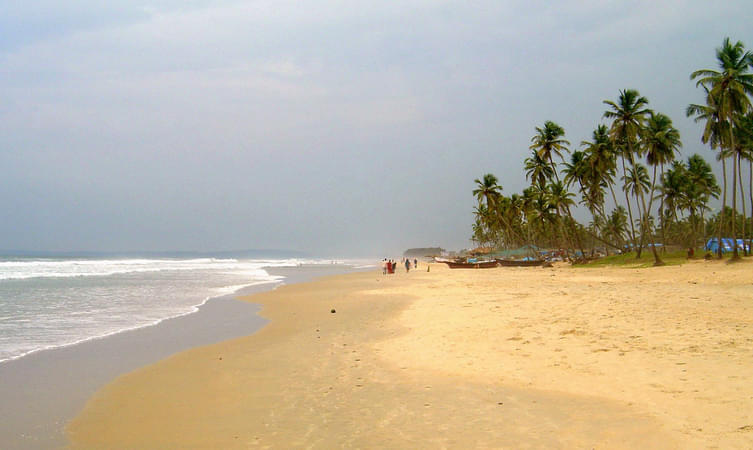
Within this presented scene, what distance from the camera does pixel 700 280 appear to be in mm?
23844

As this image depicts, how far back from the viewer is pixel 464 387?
757 centimetres

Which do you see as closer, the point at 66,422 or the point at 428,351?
the point at 66,422

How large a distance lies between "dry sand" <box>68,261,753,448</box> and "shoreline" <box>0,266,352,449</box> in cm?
39

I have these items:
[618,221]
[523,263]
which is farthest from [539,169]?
[618,221]

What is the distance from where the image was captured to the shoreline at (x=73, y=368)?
634cm

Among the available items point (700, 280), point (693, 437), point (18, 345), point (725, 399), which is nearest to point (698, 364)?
point (725, 399)

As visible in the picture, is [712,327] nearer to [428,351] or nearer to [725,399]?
[725,399]

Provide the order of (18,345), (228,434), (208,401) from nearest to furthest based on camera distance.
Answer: (228,434) < (208,401) < (18,345)

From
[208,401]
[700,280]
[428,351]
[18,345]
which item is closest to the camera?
[208,401]

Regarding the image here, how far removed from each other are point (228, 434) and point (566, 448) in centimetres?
380

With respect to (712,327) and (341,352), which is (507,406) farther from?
(712,327)

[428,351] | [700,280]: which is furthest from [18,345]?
[700,280]

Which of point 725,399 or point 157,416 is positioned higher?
point 725,399

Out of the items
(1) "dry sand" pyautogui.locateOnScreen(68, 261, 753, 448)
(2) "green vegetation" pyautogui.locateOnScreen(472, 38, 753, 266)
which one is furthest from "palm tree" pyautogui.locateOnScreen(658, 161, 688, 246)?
(1) "dry sand" pyautogui.locateOnScreen(68, 261, 753, 448)
